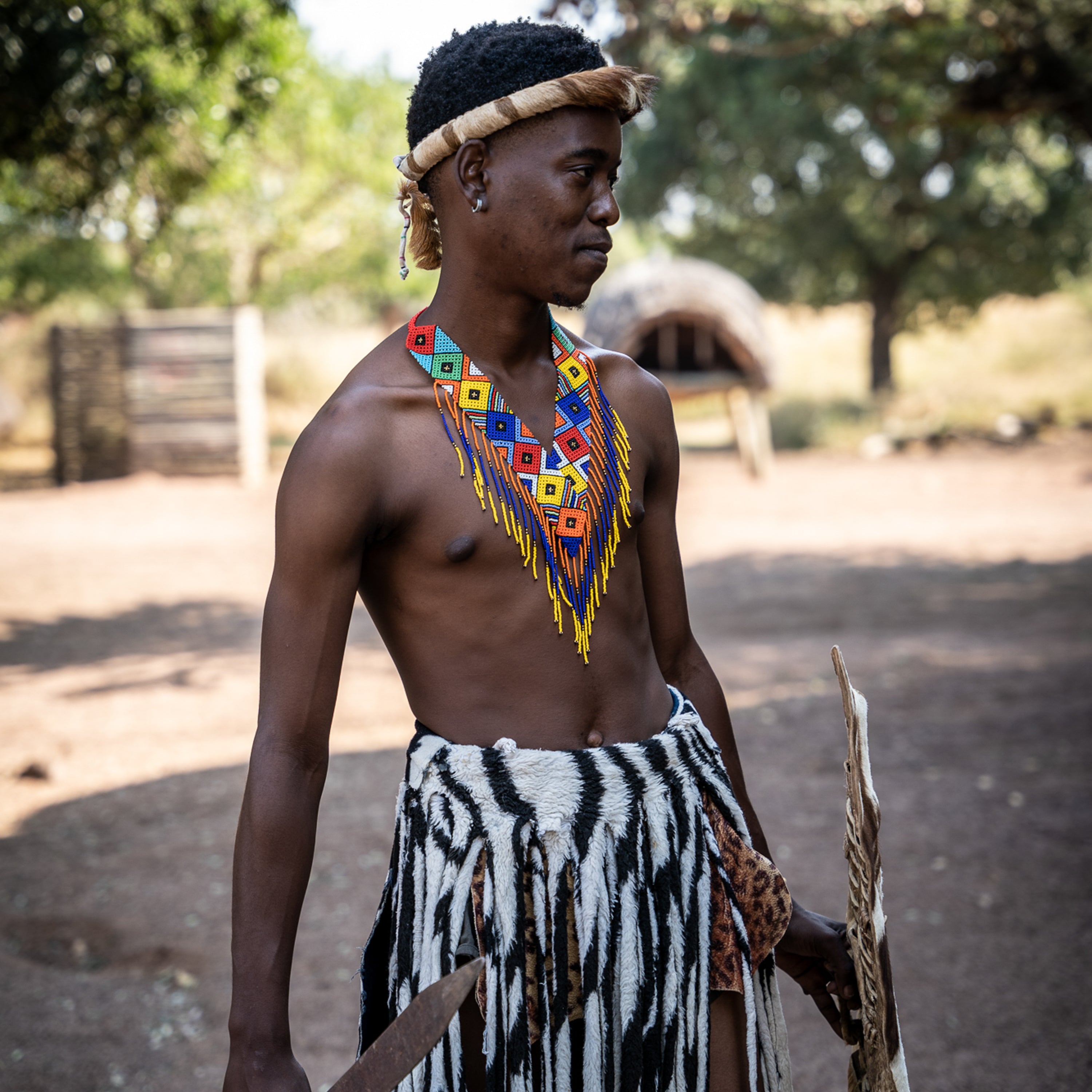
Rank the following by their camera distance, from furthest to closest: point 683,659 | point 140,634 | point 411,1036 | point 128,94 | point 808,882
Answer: point 140,634, point 128,94, point 808,882, point 683,659, point 411,1036

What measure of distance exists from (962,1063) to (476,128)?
2737 millimetres

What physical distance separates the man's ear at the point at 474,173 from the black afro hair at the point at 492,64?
0.19 feet

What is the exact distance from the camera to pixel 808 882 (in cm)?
409

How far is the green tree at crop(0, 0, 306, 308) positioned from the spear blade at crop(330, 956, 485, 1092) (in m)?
5.31

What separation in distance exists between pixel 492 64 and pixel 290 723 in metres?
0.93

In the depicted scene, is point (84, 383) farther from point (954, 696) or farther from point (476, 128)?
point (476, 128)

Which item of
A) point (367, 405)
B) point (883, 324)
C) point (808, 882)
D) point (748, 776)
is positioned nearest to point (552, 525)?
point (367, 405)

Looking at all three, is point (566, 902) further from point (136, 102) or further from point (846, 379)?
point (846, 379)

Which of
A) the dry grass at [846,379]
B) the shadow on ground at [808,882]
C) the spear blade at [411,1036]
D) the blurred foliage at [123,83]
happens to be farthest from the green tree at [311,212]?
the spear blade at [411,1036]

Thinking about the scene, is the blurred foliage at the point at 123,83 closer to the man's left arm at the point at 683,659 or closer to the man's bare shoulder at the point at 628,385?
the man's bare shoulder at the point at 628,385

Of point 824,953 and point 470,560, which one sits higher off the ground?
point 470,560

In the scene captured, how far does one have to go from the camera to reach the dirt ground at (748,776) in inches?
129

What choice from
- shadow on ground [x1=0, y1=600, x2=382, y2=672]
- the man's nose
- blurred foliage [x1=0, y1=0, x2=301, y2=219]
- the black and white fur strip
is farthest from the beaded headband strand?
shadow on ground [x1=0, y1=600, x2=382, y2=672]

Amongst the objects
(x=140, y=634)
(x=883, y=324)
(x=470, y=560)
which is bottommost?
(x=140, y=634)
